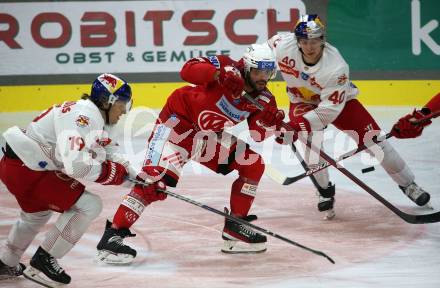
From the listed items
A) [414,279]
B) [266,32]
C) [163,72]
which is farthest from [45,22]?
[414,279]

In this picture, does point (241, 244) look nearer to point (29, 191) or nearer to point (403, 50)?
point (29, 191)

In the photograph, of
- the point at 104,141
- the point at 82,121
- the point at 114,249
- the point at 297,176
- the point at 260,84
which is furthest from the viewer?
the point at 297,176

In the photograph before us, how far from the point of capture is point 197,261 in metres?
4.37

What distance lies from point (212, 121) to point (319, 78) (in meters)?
0.77

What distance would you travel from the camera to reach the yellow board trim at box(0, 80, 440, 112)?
286 inches

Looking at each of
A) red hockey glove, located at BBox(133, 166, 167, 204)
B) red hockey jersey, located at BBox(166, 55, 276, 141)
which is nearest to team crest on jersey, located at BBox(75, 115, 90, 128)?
red hockey glove, located at BBox(133, 166, 167, 204)

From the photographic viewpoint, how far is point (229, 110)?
179 inches

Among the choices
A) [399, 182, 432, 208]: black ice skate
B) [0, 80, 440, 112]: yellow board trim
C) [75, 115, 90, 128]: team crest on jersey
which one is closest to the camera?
[75, 115, 90, 128]: team crest on jersey

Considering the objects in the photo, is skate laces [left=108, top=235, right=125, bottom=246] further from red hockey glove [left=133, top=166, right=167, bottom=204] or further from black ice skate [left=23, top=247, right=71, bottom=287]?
black ice skate [left=23, top=247, right=71, bottom=287]

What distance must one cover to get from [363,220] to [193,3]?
2.91 m

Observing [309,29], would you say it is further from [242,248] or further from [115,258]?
[115,258]

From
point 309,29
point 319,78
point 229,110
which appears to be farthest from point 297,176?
point 229,110

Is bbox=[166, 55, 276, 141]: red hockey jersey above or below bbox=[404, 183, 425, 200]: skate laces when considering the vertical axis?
above

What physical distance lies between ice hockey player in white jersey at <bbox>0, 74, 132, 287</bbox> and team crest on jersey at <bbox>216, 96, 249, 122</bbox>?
0.64 meters
